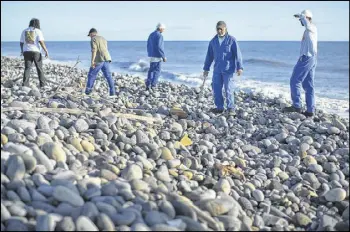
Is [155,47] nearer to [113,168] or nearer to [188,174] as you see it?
[188,174]

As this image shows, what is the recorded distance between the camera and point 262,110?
27.6 feet

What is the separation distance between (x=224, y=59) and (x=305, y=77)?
1.51 m

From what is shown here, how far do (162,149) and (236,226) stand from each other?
1633 millimetres

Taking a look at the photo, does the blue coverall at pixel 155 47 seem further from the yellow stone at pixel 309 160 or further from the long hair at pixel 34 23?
the yellow stone at pixel 309 160

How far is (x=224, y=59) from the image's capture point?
7.12 meters

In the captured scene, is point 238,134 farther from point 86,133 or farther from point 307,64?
point 86,133

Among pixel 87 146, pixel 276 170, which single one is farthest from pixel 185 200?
pixel 276 170

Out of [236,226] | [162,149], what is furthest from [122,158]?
[236,226]

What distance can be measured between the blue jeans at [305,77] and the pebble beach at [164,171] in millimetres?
575

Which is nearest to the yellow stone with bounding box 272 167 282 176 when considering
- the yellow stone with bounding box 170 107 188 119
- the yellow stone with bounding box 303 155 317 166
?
the yellow stone with bounding box 303 155 317 166

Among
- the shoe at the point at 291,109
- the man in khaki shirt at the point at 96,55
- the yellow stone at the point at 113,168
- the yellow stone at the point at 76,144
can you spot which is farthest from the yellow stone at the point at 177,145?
the man in khaki shirt at the point at 96,55

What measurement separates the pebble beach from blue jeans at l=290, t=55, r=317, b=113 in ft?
1.89

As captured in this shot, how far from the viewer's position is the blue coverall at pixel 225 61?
7.05m

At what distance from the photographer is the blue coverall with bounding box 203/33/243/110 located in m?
7.05
